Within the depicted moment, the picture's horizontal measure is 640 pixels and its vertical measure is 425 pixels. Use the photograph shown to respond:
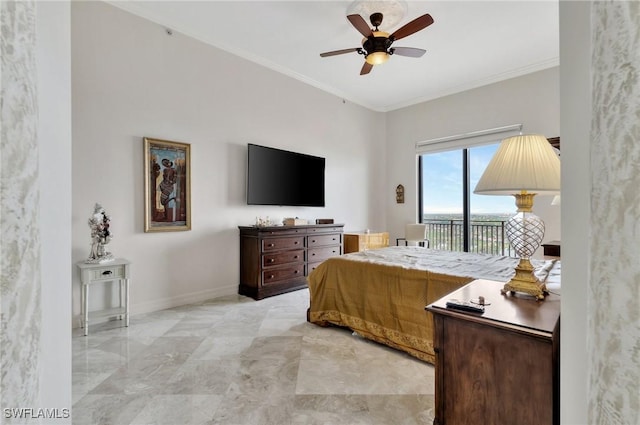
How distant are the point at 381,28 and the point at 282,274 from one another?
10.6 ft

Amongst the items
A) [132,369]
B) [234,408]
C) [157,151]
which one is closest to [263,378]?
[234,408]

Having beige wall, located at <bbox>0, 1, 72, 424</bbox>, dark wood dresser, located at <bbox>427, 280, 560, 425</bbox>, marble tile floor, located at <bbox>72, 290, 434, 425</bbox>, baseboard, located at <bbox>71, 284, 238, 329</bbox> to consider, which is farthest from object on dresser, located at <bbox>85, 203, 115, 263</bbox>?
dark wood dresser, located at <bbox>427, 280, 560, 425</bbox>

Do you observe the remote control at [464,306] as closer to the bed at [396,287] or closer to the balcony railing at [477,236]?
the bed at [396,287]

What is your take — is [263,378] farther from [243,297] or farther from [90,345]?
[243,297]

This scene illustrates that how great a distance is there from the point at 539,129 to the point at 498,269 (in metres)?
3.17

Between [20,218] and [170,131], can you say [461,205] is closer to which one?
[170,131]

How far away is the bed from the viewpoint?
2.02 m

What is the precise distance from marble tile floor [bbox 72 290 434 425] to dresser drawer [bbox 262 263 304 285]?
86 cm

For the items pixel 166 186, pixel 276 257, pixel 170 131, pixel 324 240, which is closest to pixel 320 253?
pixel 324 240

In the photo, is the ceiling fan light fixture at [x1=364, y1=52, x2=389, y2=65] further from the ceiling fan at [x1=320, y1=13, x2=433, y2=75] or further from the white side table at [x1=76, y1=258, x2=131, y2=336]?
the white side table at [x1=76, y1=258, x2=131, y2=336]

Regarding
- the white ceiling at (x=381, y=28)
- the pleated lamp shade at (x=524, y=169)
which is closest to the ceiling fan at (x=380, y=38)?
the white ceiling at (x=381, y=28)

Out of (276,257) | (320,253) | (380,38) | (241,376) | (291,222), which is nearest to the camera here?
(241,376)

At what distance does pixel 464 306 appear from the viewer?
122cm

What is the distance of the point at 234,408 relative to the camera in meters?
1.56
